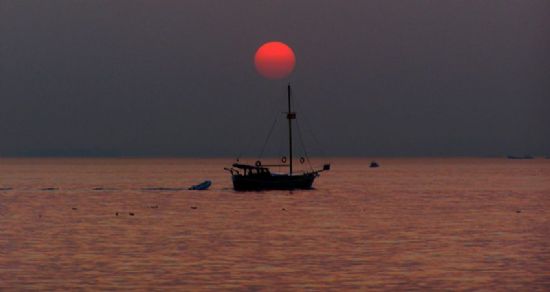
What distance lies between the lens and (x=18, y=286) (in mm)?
43500

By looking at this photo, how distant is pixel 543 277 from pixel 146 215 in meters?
55.7

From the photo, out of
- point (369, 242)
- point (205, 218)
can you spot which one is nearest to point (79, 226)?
point (205, 218)

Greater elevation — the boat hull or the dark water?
the boat hull

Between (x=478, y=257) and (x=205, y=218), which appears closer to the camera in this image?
(x=478, y=257)

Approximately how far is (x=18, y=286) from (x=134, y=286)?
4978 mm

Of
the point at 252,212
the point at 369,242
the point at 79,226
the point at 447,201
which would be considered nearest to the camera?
the point at 369,242

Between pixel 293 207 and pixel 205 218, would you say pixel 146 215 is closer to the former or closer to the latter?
pixel 205 218

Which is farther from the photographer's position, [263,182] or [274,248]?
[263,182]

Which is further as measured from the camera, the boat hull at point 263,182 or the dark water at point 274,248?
the boat hull at point 263,182

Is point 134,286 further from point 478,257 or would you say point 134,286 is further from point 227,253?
point 478,257

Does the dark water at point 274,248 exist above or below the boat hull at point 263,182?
below

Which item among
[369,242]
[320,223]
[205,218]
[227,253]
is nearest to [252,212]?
[205,218]

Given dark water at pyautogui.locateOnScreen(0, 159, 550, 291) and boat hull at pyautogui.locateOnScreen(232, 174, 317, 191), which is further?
boat hull at pyautogui.locateOnScreen(232, 174, 317, 191)

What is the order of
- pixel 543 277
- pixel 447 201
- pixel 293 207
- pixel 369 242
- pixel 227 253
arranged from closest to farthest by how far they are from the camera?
pixel 543 277 < pixel 227 253 < pixel 369 242 < pixel 293 207 < pixel 447 201
